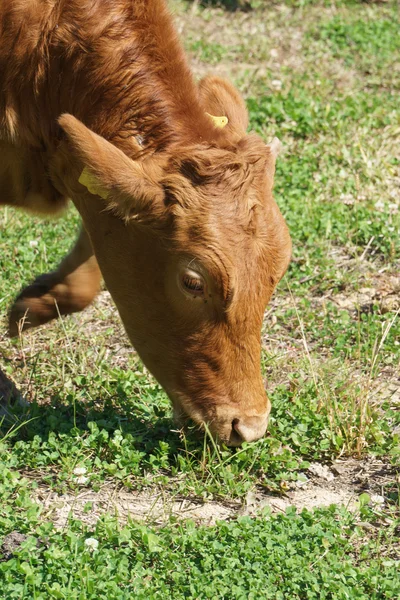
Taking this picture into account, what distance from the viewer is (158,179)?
470 centimetres

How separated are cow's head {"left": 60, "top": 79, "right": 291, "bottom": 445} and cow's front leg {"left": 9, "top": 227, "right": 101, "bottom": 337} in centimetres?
102

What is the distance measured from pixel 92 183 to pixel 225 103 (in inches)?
46.2

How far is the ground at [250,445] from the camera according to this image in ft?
14.2

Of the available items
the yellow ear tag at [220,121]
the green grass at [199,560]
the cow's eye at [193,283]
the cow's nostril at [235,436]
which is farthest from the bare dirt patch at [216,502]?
the yellow ear tag at [220,121]

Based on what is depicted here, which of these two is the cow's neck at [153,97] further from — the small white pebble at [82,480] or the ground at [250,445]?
the small white pebble at [82,480]

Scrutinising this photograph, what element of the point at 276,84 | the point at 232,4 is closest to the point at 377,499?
the point at 276,84

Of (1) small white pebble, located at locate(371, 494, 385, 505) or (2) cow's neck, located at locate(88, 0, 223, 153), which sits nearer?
(2) cow's neck, located at locate(88, 0, 223, 153)

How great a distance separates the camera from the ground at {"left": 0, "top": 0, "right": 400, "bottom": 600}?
4328 millimetres

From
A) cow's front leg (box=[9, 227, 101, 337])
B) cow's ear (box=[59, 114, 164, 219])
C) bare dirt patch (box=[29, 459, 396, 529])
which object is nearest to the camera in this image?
cow's ear (box=[59, 114, 164, 219])

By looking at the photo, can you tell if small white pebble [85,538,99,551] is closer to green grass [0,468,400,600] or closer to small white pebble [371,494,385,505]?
green grass [0,468,400,600]

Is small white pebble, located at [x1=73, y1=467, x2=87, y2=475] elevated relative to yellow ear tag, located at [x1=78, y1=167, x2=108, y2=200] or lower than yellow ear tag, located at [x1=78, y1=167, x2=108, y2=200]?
lower

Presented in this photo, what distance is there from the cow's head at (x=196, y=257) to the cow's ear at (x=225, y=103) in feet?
0.85

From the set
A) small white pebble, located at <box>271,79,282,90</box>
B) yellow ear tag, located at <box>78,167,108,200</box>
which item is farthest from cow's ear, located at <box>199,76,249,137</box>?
small white pebble, located at <box>271,79,282,90</box>

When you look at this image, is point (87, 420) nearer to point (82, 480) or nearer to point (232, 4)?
point (82, 480)
